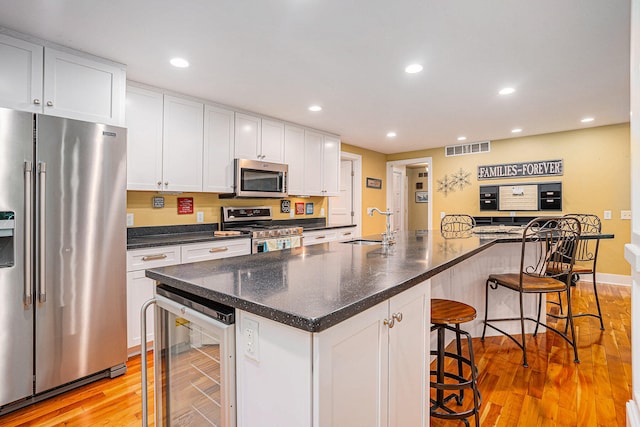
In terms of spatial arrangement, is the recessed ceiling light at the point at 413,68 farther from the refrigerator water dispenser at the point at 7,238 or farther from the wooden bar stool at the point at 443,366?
the refrigerator water dispenser at the point at 7,238

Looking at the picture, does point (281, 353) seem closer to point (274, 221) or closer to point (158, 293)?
point (158, 293)

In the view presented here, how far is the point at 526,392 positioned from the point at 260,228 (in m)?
2.89

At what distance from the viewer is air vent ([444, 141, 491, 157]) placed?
571cm

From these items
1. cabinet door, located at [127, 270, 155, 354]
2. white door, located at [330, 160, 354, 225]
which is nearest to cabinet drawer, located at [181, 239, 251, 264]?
cabinet door, located at [127, 270, 155, 354]

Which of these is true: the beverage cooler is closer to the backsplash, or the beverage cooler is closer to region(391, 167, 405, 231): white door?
the backsplash

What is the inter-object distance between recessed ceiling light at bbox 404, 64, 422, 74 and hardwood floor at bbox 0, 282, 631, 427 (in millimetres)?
2356

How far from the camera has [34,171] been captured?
1965 mm

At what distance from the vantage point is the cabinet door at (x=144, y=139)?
2902 millimetres

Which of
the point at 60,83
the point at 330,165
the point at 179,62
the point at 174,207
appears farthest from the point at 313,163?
the point at 60,83

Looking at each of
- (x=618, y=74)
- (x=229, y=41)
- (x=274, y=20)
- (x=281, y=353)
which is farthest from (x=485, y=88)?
(x=281, y=353)

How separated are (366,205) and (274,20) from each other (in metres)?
4.58

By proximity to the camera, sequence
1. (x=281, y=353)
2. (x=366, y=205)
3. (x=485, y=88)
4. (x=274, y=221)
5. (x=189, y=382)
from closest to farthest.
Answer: (x=281, y=353) < (x=189, y=382) < (x=485, y=88) < (x=274, y=221) < (x=366, y=205)

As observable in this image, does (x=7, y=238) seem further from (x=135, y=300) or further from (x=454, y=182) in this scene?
(x=454, y=182)

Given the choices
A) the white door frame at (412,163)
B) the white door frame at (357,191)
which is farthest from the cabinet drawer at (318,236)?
the white door frame at (412,163)
